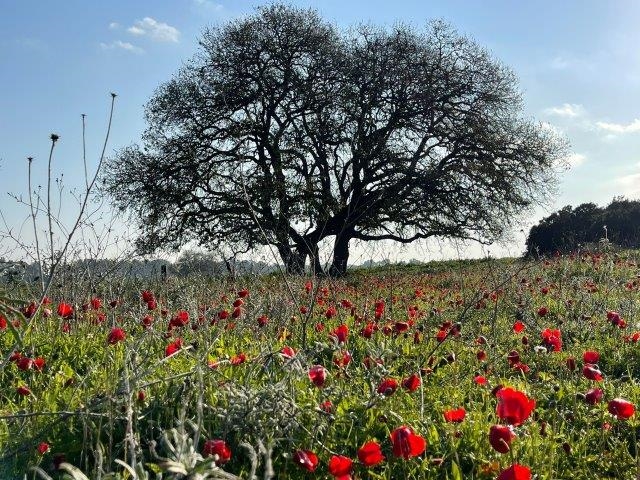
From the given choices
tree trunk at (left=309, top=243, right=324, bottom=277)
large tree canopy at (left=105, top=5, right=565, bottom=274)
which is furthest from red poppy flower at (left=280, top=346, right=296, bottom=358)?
large tree canopy at (left=105, top=5, right=565, bottom=274)

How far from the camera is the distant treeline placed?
2418 cm

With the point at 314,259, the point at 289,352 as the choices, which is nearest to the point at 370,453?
the point at 289,352

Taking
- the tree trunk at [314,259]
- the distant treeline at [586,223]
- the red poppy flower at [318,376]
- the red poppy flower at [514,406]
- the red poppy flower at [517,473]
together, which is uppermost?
the distant treeline at [586,223]

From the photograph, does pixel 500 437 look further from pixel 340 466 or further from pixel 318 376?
pixel 318 376

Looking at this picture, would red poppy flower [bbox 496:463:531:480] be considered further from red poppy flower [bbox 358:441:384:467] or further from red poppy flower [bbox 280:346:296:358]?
red poppy flower [bbox 280:346:296:358]

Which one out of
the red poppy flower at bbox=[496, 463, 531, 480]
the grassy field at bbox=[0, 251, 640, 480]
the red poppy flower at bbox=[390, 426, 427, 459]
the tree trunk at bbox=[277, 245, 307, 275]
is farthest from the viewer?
the tree trunk at bbox=[277, 245, 307, 275]

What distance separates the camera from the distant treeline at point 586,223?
2418 centimetres

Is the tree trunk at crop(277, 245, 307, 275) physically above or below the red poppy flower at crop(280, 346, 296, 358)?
above

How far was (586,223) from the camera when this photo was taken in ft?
82.8

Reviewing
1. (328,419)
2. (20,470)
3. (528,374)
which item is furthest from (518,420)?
(528,374)

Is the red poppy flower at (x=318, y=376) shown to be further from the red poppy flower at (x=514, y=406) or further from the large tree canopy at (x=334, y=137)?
the large tree canopy at (x=334, y=137)

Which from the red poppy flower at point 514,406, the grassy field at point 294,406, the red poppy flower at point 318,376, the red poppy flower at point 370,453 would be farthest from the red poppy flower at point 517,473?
the red poppy flower at point 318,376

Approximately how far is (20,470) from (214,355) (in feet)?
6.30

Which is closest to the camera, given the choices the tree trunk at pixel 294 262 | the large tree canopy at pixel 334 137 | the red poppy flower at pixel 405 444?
the red poppy flower at pixel 405 444
